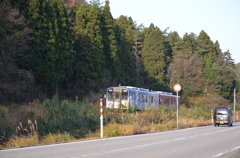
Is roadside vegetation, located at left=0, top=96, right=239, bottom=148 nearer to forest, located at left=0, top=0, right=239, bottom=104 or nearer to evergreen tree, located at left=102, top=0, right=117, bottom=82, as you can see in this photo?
forest, located at left=0, top=0, right=239, bottom=104

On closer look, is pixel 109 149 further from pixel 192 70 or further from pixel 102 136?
pixel 192 70

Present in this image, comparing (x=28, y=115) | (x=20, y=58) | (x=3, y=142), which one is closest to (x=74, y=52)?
(x=20, y=58)

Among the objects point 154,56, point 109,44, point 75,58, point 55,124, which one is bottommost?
point 55,124

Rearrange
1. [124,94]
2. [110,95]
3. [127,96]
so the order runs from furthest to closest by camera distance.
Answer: [110,95], [124,94], [127,96]

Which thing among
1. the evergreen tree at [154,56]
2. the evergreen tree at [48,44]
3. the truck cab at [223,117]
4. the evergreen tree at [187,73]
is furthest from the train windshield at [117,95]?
the evergreen tree at [187,73]

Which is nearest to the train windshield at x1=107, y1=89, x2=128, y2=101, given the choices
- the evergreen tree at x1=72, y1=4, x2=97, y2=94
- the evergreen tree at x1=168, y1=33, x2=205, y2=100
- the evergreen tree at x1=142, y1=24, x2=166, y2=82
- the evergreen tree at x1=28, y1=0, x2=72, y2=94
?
the evergreen tree at x1=28, y1=0, x2=72, y2=94

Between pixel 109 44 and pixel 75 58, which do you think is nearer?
pixel 75 58

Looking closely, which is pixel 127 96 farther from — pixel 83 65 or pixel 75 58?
pixel 75 58

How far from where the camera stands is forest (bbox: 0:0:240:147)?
62.6 ft

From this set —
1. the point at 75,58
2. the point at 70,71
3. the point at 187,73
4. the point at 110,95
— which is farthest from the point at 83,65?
the point at 187,73

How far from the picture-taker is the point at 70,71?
4359 cm

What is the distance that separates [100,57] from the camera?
50344mm

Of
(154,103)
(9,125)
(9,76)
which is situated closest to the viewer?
(9,125)

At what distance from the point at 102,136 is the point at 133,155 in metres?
6.31
